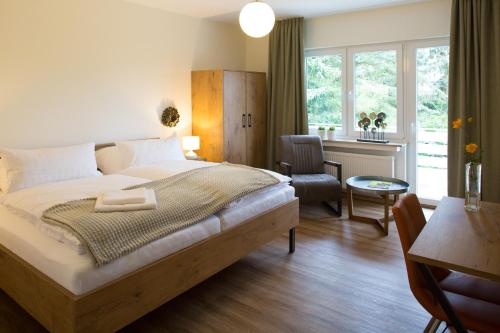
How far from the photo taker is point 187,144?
183 inches

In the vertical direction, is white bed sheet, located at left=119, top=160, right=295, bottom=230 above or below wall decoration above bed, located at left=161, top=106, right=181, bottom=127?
below

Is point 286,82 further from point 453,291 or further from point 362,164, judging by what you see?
point 453,291

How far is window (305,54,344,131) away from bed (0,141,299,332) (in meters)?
2.78

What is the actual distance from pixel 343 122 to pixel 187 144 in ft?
6.95

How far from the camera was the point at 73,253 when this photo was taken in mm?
1825

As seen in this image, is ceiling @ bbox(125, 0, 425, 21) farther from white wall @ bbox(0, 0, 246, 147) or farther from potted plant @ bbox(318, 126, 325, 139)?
potted plant @ bbox(318, 126, 325, 139)

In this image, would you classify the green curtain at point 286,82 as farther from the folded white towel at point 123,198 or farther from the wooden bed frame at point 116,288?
the folded white towel at point 123,198

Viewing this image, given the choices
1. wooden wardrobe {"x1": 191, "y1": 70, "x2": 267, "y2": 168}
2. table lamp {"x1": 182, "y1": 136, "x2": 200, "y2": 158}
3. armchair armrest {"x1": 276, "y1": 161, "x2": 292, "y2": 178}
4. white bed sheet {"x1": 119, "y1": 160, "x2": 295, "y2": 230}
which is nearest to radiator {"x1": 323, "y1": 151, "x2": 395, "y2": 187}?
armchair armrest {"x1": 276, "y1": 161, "x2": 292, "y2": 178}

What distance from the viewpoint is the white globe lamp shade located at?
2.82 m

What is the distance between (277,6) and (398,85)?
175 centimetres

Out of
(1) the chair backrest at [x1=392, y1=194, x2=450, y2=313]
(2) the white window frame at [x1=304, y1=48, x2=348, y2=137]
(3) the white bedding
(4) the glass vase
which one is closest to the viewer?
(1) the chair backrest at [x1=392, y1=194, x2=450, y2=313]

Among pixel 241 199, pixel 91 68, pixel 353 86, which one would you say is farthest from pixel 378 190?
pixel 91 68

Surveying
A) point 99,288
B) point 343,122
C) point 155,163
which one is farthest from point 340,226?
point 99,288

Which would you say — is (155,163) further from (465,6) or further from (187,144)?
(465,6)
